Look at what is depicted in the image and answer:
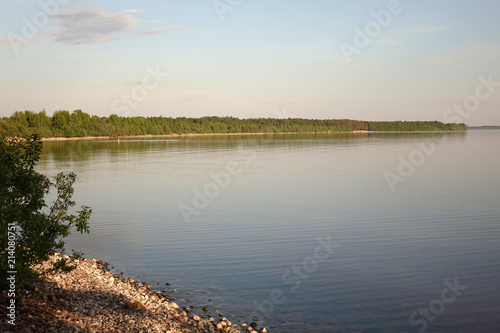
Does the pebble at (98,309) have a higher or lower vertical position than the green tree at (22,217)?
lower

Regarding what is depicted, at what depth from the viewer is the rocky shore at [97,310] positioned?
37.7 feet

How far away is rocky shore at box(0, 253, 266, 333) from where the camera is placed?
1150cm

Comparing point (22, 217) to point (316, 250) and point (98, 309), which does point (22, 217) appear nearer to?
point (98, 309)

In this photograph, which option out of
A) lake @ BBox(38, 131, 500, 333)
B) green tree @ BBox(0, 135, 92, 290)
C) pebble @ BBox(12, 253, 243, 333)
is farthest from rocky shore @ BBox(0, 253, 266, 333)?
lake @ BBox(38, 131, 500, 333)

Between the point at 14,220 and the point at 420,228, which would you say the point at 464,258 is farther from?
the point at 14,220

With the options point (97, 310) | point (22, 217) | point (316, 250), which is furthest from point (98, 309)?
point (316, 250)

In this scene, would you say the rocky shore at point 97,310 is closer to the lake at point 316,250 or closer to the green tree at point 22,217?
the green tree at point 22,217

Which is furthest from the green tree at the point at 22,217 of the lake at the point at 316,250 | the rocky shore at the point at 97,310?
the lake at the point at 316,250

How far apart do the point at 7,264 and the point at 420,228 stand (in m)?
21.4

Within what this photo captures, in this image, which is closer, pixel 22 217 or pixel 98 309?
pixel 22 217

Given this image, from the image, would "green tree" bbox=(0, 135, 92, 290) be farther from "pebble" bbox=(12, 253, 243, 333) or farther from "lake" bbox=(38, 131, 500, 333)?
"lake" bbox=(38, 131, 500, 333)

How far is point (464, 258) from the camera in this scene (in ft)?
65.7

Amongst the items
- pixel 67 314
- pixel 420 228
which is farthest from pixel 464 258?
pixel 67 314

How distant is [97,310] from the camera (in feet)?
41.7
